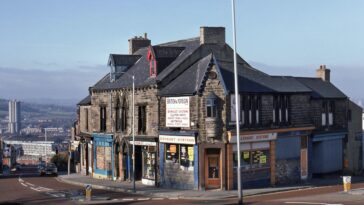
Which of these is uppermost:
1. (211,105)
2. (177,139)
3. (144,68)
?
(144,68)

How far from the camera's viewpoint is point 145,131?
42906 millimetres

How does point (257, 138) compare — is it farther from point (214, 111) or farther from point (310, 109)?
point (310, 109)

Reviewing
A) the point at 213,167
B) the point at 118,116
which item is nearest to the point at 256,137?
the point at 213,167

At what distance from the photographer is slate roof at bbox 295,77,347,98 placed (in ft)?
155

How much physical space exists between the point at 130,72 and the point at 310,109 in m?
14.5

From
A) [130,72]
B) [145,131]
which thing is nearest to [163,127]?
[145,131]

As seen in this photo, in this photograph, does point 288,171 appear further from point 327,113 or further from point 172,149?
point 172,149

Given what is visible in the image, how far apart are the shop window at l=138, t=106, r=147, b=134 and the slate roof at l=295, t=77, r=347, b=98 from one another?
1311cm

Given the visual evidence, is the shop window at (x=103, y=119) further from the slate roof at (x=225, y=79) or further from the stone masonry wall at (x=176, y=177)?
the stone masonry wall at (x=176, y=177)

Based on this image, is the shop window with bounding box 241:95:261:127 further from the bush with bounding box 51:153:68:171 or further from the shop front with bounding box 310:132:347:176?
the bush with bounding box 51:153:68:171

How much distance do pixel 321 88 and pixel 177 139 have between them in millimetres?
15746

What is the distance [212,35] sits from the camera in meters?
45.3

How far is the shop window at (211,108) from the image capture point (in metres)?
36.9

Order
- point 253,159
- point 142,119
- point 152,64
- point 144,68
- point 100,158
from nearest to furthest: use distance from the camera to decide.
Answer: point 253,159 < point 142,119 < point 152,64 < point 144,68 < point 100,158
